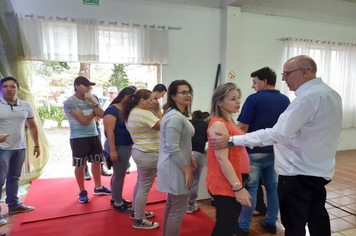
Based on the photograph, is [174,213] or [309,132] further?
[174,213]

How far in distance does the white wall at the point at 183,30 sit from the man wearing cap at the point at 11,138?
1629mm

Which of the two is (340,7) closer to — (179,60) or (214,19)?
(214,19)

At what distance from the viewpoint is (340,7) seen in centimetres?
521

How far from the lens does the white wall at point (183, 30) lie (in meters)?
3.72

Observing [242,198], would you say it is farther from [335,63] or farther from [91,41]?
[335,63]

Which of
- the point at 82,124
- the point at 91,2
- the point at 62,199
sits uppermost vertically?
the point at 91,2

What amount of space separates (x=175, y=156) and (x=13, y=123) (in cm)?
196

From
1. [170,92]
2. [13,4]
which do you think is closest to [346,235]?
[170,92]

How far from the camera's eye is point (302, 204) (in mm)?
1504

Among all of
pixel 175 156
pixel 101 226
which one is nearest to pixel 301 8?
pixel 175 156

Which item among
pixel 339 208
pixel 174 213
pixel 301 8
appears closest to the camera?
pixel 174 213

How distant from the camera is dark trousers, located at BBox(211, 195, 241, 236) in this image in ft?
4.52

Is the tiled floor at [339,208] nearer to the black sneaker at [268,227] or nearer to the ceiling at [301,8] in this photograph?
the black sneaker at [268,227]

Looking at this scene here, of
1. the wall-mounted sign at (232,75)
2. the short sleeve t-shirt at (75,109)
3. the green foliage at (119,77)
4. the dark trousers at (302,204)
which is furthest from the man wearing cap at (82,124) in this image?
the wall-mounted sign at (232,75)
